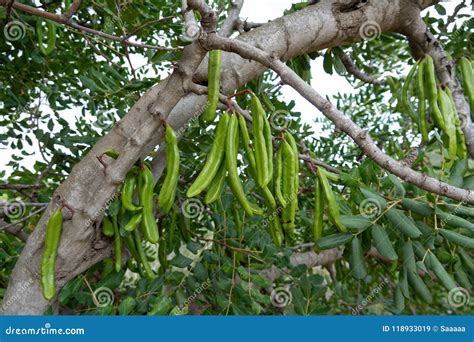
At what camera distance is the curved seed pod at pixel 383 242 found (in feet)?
4.09

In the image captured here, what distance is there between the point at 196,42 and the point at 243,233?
0.76 m

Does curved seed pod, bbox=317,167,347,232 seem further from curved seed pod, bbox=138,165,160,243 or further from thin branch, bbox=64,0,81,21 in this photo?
thin branch, bbox=64,0,81,21

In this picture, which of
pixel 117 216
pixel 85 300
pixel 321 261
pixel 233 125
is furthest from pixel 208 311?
pixel 321 261

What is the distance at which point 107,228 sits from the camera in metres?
1.27

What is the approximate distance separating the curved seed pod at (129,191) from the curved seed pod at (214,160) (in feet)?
0.56

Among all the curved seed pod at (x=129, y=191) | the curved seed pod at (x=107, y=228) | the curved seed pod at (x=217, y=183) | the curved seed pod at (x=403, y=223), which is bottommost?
the curved seed pod at (x=107, y=228)

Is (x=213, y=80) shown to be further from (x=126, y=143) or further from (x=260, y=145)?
(x=126, y=143)

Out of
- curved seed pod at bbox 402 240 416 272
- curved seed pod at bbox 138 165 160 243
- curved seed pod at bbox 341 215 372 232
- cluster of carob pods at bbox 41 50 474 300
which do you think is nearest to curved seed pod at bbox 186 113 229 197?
cluster of carob pods at bbox 41 50 474 300

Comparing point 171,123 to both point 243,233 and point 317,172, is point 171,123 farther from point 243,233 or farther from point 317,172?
point 243,233

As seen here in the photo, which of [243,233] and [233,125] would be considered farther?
[243,233]

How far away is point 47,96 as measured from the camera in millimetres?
1891

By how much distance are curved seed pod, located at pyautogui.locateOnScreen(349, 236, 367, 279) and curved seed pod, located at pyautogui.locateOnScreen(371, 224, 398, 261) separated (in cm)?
6

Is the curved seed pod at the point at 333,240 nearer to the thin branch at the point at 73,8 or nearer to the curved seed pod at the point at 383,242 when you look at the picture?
the curved seed pod at the point at 383,242

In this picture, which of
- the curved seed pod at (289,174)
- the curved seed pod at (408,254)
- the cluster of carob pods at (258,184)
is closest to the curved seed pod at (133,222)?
the cluster of carob pods at (258,184)
